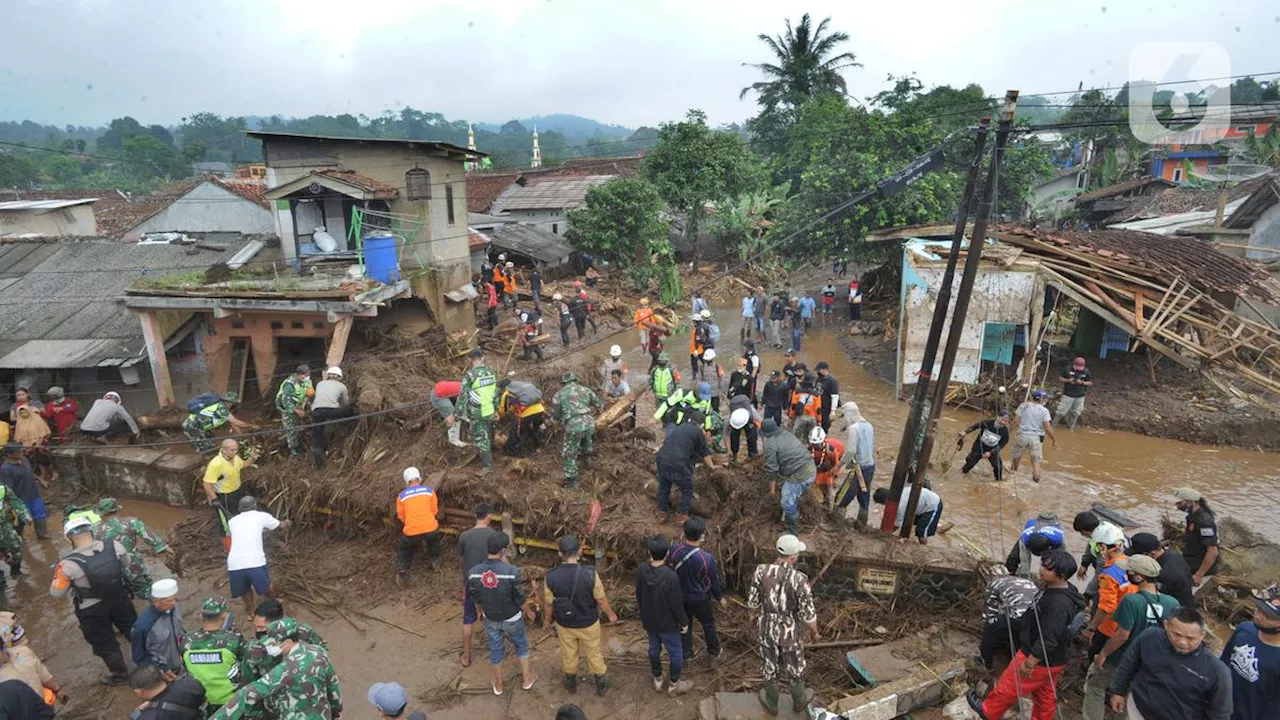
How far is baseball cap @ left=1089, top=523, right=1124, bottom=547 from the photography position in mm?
6168

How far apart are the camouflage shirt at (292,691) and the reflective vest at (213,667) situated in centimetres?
53

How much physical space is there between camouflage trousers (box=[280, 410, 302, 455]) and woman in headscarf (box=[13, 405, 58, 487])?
4995mm

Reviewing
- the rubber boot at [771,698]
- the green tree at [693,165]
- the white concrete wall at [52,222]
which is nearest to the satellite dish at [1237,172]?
the green tree at [693,165]

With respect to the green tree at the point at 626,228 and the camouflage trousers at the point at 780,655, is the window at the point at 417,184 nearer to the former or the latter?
the green tree at the point at 626,228

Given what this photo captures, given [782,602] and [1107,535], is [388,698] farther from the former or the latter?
[1107,535]

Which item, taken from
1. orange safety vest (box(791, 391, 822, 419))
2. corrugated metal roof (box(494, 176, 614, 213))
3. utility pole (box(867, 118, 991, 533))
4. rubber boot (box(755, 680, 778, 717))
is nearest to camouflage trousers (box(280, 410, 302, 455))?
rubber boot (box(755, 680, 778, 717))

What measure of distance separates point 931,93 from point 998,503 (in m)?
37.0

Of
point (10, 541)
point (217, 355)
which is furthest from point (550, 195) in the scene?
point (10, 541)

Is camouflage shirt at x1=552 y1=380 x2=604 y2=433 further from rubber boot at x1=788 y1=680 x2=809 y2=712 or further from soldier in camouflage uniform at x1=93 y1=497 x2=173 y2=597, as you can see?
soldier in camouflage uniform at x1=93 y1=497 x2=173 y2=597

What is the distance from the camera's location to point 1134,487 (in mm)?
11523

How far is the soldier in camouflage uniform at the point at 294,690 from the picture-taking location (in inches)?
193

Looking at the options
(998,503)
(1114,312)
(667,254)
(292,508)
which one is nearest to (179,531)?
(292,508)

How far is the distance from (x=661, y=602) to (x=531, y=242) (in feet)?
79.3

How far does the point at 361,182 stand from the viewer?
1588 centimetres
